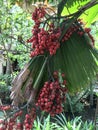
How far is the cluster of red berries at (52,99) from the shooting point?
3.74 ft

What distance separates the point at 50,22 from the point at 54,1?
321 mm

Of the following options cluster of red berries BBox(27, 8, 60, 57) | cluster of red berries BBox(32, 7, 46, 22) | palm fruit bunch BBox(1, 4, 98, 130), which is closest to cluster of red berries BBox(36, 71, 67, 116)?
palm fruit bunch BBox(1, 4, 98, 130)

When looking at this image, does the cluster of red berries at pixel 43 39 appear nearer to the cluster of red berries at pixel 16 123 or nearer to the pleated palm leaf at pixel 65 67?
the pleated palm leaf at pixel 65 67

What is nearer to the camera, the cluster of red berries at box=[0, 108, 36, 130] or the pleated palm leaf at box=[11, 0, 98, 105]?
the cluster of red berries at box=[0, 108, 36, 130]

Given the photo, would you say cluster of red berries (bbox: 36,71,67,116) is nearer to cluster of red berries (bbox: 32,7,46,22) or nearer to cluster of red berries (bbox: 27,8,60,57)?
cluster of red berries (bbox: 27,8,60,57)

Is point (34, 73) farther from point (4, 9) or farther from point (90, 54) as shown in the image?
point (4, 9)

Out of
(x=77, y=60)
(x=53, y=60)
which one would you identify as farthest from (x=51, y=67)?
(x=77, y=60)

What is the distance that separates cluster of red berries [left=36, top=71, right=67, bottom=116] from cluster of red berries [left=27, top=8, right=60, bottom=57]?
140 millimetres

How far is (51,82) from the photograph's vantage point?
4.03ft

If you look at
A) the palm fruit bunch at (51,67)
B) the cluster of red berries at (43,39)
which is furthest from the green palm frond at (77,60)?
the cluster of red berries at (43,39)

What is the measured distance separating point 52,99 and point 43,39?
0.74 feet

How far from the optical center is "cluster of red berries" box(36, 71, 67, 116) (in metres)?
1.14

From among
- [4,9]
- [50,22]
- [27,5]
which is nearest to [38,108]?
[50,22]

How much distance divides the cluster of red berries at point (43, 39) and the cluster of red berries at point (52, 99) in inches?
5.5
